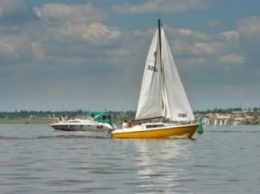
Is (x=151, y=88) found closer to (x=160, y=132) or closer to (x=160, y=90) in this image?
(x=160, y=90)

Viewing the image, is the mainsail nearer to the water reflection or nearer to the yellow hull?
the yellow hull

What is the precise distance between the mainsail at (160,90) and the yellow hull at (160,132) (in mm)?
2827

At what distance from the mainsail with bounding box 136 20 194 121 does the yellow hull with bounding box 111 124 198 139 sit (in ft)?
9.28

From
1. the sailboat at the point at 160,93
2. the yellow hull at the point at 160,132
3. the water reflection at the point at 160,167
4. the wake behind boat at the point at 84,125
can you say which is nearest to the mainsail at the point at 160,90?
the sailboat at the point at 160,93

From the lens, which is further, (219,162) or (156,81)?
(156,81)

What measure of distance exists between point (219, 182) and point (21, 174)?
1191 cm

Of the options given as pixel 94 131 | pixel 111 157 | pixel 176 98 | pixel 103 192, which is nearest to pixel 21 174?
pixel 103 192

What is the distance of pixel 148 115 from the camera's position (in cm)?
11138

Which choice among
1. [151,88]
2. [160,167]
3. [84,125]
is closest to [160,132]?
[151,88]

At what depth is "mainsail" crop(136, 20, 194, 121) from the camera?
111m

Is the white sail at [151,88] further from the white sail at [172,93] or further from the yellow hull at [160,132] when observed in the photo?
the yellow hull at [160,132]

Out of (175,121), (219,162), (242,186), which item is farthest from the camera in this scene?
(175,121)

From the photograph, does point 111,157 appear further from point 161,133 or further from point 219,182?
point 161,133

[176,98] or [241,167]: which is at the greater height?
[176,98]
